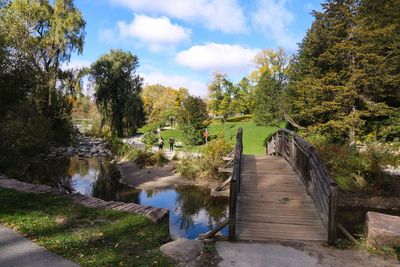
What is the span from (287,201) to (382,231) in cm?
239

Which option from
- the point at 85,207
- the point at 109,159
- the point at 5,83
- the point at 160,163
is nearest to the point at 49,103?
the point at 109,159

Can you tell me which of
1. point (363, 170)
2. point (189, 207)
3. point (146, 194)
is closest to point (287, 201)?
point (189, 207)

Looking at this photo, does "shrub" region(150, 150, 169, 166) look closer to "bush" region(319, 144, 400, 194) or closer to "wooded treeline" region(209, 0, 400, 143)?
"wooded treeline" region(209, 0, 400, 143)

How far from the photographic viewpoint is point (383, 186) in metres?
14.3

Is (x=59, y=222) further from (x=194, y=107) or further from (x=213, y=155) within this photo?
(x=194, y=107)

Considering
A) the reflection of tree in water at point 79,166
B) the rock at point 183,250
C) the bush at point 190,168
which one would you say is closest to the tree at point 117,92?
the reflection of tree in water at point 79,166

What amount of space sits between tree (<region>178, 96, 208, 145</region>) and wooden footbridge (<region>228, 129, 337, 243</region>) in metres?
20.1

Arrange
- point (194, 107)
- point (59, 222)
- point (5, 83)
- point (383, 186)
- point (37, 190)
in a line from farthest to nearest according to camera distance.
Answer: point (194, 107) → point (5, 83) → point (383, 186) → point (37, 190) → point (59, 222)

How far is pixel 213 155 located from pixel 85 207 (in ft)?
39.3

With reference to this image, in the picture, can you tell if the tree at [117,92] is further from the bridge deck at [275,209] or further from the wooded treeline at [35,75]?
the bridge deck at [275,209]

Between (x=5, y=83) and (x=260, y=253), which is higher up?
(x=5, y=83)

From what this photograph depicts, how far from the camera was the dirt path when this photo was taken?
4745 millimetres

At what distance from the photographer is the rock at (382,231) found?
17.0 feet

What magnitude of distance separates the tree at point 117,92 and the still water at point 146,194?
17.5 metres
